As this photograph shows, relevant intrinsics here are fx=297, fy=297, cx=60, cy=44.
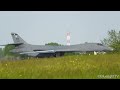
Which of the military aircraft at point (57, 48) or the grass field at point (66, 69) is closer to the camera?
the grass field at point (66, 69)

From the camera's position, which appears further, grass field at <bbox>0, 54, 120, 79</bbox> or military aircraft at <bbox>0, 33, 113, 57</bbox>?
military aircraft at <bbox>0, 33, 113, 57</bbox>

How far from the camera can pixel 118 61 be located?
195 inches

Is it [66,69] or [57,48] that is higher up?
[66,69]

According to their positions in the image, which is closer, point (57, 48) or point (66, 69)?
point (66, 69)
